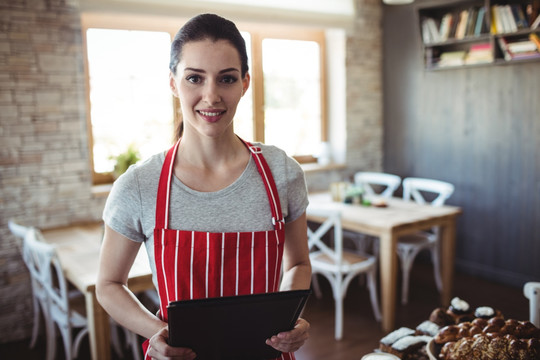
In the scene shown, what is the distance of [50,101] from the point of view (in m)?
3.21

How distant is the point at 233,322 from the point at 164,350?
0.14 metres

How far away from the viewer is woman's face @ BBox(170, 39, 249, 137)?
1062 mm

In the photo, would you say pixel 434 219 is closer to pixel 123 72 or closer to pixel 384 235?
pixel 384 235

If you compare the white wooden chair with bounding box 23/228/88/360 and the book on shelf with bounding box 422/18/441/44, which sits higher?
the book on shelf with bounding box 422/18/441/44

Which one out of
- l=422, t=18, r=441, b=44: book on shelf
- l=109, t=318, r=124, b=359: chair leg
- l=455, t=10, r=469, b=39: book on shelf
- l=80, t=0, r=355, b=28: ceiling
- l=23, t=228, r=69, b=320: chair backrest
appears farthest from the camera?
l=422, t=18, r=441, b=44: book on shelf

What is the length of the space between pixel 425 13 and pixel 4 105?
135 inches

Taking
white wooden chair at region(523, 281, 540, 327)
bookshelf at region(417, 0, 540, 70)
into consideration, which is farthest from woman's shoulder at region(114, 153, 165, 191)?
bookshelf at region(417, 0, 540, 70)

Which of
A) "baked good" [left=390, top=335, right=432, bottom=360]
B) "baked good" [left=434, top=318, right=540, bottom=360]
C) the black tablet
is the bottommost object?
"baked good" [left=390, top=335, right=432, bottom=360]

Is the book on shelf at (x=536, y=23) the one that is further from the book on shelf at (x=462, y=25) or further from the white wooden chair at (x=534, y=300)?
the white wooden chair at (x=534, y=300)

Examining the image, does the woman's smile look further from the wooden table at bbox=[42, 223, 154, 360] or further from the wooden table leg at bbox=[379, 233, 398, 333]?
the wooden table leg at bbox=[379, 233, 398, 333]

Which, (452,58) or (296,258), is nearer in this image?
(296,258)

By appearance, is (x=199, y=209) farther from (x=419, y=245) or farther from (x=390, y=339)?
(x=419, y=245)

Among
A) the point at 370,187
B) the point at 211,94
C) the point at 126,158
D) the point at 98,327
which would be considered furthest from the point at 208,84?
→ the point at 370,187

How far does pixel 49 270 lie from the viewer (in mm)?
2514
